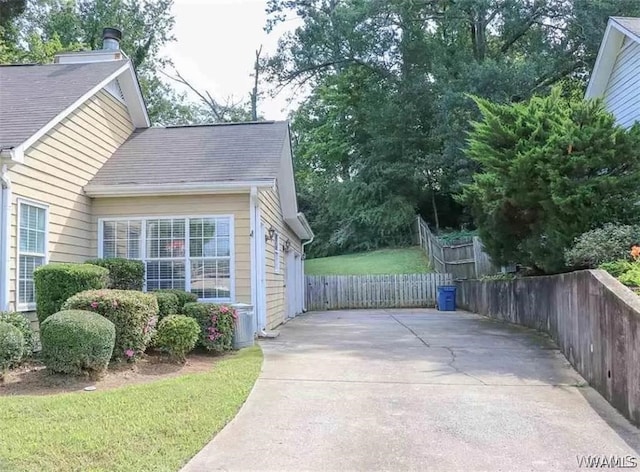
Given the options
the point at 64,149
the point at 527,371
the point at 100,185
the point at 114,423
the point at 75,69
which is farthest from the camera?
the point at 75,69

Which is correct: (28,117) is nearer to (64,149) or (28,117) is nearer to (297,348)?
(64,149)

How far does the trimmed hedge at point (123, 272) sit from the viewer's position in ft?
29.0

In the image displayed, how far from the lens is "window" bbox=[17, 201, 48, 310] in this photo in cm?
793

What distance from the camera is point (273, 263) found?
483 inches

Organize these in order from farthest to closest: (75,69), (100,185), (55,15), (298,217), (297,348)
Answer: (55,15) → (298,217) → (75,69) → (100,185) → (297,348)

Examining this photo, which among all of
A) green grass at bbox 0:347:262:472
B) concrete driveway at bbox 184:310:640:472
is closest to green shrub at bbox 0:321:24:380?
green grass at bbox 0:347:262:472

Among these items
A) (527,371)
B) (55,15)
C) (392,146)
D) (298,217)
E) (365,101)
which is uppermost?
(55,15)

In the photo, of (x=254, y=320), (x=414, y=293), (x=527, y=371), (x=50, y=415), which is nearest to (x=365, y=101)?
(x=414, y=293)

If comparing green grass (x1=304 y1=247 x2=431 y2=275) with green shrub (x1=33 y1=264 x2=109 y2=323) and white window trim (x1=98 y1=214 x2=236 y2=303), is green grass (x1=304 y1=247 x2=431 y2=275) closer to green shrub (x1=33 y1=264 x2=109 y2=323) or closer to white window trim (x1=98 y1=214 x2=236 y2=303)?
white window trim (x1=98 y1=214 x2=236 y2=303)

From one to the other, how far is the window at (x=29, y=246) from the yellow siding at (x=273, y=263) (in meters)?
3.86

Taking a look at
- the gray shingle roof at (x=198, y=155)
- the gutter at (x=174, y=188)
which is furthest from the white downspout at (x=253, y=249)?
the gray shingle roof at (x=198, y=155)

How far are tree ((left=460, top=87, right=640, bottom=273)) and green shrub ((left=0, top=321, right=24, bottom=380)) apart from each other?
8.01 meters

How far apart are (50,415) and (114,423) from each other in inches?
26.9

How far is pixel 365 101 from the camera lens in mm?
30531
